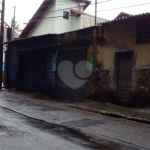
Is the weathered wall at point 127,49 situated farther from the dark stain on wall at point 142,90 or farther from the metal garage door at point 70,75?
the metal garage door at point 70,75

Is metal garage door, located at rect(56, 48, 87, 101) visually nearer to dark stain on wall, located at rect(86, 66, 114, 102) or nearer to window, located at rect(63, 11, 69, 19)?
dark stain on wall, located at rect(86, 66, 114, 102)

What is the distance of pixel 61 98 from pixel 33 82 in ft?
11.8

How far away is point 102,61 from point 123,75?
4.46ft

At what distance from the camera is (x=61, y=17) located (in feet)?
85.0

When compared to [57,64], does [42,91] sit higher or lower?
lower

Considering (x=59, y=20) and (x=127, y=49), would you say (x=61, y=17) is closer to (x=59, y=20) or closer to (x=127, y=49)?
(x=59, y=20)

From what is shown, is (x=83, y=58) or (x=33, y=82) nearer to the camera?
(x=83, y=58)

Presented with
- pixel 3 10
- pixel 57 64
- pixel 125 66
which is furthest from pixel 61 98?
pixel 3 10

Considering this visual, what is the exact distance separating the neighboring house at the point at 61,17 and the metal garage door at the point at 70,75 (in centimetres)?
978

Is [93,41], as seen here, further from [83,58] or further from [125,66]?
[125,66]

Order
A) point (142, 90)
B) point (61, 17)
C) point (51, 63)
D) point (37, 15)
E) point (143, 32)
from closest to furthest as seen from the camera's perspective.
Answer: point (142, 90) → point (143, 32) → point (51, 63) → point (61, 17) → point (37, 15)

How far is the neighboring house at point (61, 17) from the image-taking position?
984 inches

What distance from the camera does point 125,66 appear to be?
12.3 m

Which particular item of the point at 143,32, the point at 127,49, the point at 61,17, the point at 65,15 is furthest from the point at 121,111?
the point at 65,15
